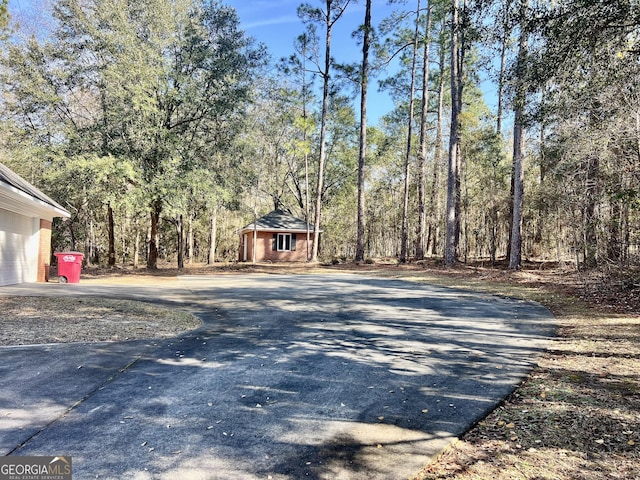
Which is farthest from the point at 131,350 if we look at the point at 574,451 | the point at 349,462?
the point at 574,451

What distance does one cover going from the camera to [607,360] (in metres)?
4.48

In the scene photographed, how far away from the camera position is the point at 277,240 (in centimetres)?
2972

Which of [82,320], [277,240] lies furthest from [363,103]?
[82,320]

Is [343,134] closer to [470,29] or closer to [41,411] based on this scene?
[470,29]

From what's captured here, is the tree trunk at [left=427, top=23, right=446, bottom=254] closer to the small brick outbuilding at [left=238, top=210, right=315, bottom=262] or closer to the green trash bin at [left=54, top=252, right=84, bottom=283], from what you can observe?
the small brick outbuilding at [left=238, top=210, right=315, bottom=262]

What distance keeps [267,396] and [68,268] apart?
12.2 metres

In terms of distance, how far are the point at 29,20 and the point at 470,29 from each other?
18.0m

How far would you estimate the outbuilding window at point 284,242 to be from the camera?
29.7m

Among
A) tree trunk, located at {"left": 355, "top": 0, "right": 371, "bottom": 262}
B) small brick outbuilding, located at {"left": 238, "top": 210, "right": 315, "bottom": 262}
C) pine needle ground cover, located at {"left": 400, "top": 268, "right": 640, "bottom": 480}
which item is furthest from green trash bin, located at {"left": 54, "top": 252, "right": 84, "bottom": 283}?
small brick outbuilding, located at {"left": 238, "top": 210, "right": 315, "bottom": 262}

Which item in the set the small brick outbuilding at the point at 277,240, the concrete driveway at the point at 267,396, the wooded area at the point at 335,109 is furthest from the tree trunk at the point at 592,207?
the small brick outbuilding at the point at 277,240

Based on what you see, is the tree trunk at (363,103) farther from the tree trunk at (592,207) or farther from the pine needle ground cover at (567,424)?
the pine needle ground cover at (567,424)

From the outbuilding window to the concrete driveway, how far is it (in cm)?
2305

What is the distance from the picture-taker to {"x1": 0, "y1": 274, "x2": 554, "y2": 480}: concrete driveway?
2.60 metres

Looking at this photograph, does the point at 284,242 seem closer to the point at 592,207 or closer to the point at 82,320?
the point at 592,207
